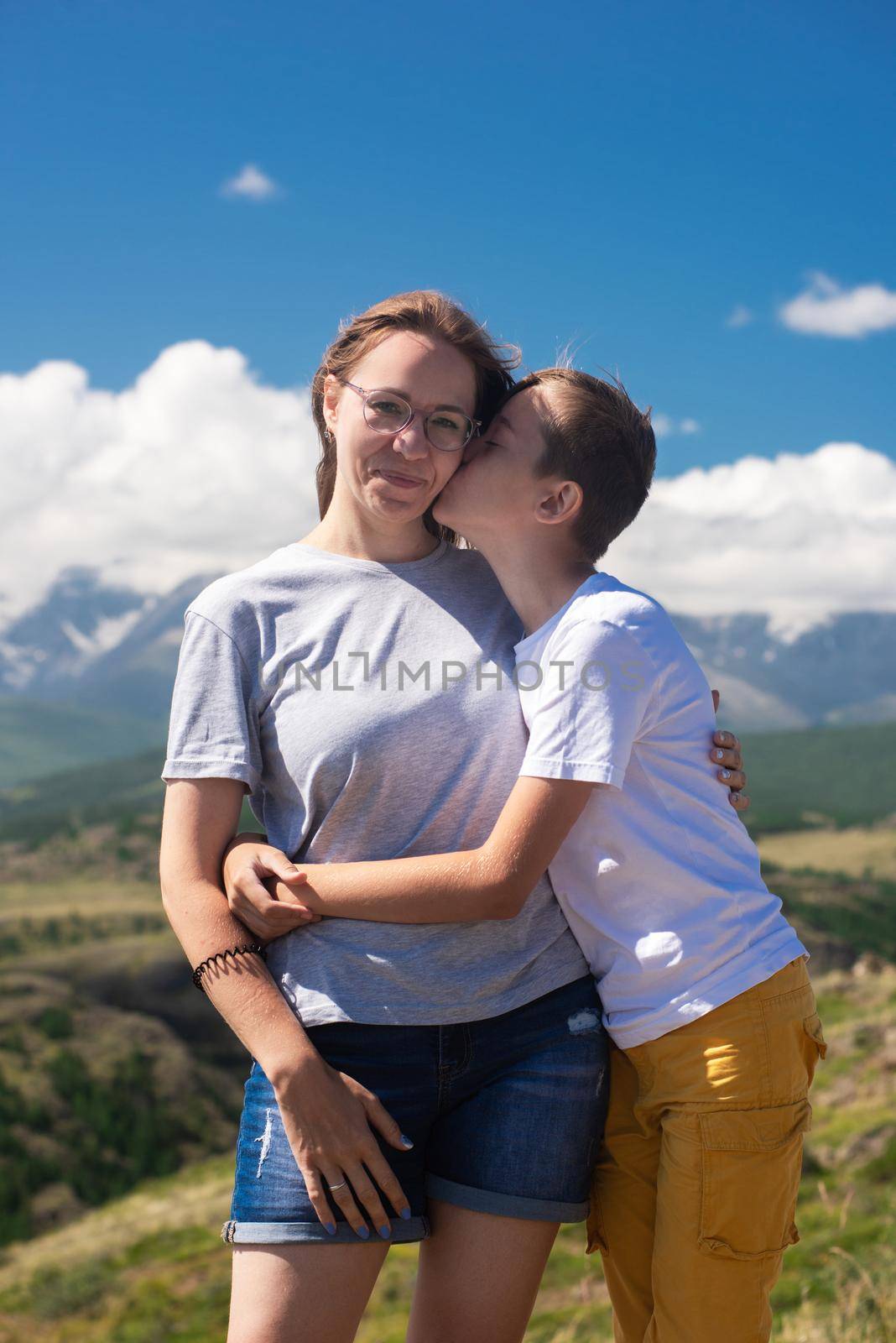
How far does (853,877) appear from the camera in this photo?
4205 inches

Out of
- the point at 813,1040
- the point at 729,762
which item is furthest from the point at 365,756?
the point at 813,1040

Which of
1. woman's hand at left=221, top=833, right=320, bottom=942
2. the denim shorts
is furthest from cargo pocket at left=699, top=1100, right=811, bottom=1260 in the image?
woman's hand at left=221, top=833, right=320, bottom=942

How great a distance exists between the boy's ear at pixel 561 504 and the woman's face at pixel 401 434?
0.34m

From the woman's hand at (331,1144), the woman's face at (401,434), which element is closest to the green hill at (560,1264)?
the woman's hand at (331,1144)

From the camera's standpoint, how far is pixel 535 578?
12.3 feet

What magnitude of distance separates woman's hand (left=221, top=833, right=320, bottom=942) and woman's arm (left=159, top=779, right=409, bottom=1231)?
0.05m

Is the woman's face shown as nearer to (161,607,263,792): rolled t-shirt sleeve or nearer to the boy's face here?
the boy's face

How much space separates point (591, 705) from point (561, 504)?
816mm

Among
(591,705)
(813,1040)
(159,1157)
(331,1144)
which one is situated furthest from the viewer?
(159,1157)

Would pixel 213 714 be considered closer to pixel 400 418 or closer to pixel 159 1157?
pixel 400 418

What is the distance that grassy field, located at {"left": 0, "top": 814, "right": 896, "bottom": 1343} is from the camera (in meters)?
9.78

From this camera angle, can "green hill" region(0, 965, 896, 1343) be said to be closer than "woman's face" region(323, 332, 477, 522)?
No

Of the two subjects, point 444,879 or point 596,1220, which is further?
point 596,1220

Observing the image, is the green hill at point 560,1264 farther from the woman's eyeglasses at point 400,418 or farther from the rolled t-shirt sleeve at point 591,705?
the woman's eyeglasses at point 400,418
